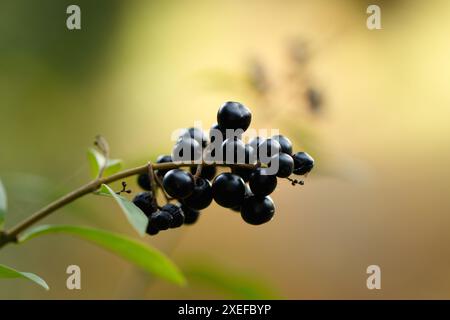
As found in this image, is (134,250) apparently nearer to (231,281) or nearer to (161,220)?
(161,220)

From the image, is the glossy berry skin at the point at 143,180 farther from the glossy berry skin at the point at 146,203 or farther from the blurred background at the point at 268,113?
the blurred background at the point at 268,113

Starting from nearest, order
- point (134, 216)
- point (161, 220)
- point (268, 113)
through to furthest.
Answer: point (134, 216) < point (161, 220) < point (268, 113)

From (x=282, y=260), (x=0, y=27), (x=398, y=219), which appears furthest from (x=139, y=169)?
(x=398, y=219)

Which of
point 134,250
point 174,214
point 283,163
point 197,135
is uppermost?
point 197,135

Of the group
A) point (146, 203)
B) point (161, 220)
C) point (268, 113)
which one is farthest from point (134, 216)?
point (268, 113)

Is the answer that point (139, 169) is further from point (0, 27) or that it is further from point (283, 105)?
point (0, 27)

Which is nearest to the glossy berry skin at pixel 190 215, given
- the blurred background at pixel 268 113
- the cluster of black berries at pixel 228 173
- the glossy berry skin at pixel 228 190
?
the cluster of black berries at pixel 228 173

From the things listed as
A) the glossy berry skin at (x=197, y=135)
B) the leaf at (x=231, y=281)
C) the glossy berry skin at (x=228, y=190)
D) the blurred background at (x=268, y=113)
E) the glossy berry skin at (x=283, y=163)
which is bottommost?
the leaf at (x=231, y=281)
